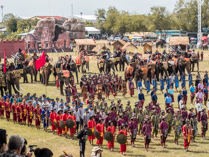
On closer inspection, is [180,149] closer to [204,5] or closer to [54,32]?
[54,32]

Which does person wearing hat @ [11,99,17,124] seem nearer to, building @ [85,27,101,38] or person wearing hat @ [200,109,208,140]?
person wearing hat @ [200,109,208,140]

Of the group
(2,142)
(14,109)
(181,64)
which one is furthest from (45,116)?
(181,64)

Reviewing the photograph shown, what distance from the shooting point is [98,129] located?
1398 centimetres

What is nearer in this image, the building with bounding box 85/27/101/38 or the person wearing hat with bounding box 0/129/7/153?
the person wearing hat with bounding box 0/129/7/153

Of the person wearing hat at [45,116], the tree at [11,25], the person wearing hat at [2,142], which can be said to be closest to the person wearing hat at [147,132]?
Answer: the person wearing hat at [45,116]

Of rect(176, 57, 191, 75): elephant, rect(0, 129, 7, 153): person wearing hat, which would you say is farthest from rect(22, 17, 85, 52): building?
rect(0, 129, 7, 153): person wearing hat

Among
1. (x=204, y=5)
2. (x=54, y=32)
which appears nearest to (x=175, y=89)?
(x=54, y=32)

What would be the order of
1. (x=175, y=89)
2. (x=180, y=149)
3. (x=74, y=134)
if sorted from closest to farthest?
1. (x=180, y=149)
2. (x=74, y=134)
3. (x=175, y=89)

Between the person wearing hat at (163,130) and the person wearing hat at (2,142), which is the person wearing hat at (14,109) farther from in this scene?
the person wearing hat at (2,142)

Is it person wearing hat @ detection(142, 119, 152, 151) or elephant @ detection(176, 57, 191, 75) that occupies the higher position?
elephant @ detection(176, 57, 191, 75)

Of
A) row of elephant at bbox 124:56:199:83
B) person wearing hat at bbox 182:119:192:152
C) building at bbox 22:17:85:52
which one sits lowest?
person wearing hat at bbox 182:119:192:152

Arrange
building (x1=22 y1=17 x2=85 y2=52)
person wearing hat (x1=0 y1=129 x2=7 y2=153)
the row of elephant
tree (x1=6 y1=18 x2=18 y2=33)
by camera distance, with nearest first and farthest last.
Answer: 1. person wearing hat (x1=0 y1=129 x2=7 y2=153)
2. the row of elephant
3. building (x1=22 y1=17 x2=85 y2=52)
4. tree (x1=6 y1=18 x2=18 y2=33)

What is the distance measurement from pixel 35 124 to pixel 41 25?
44.4m

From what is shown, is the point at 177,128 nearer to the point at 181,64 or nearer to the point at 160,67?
the point at 160,67
